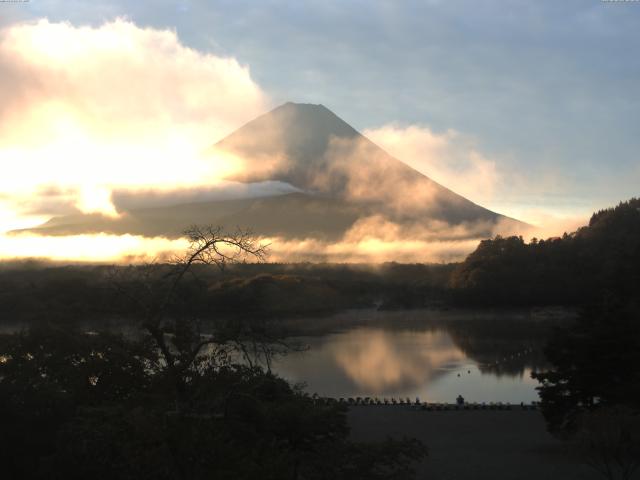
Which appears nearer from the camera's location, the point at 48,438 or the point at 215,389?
the point at 215,389

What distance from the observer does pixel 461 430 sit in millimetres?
10180

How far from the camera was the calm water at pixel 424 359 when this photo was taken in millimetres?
15281

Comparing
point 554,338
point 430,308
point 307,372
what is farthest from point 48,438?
point 430,308

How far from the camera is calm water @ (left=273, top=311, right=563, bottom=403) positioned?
15.3m

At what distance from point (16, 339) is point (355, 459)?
150 inches

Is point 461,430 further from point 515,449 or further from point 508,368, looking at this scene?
point 508,368

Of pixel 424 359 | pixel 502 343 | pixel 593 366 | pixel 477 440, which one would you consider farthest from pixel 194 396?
pixel 502 343

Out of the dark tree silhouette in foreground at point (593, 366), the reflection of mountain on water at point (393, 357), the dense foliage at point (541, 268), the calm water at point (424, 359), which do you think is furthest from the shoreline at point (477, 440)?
the dense foliage at point (541, 268)

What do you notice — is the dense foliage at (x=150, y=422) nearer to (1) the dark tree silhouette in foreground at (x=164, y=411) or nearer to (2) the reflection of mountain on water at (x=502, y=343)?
(1) the dark tree silhouette in foreground at (x=164, y=411)

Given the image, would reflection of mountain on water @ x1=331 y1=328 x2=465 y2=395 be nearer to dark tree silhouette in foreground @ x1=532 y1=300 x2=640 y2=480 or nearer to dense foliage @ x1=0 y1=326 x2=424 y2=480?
dark tree silhouette in foreground @ x1=532 y1=300 x2=640 y2=480

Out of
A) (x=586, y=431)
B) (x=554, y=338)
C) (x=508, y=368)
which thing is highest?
(x=554, y=338)

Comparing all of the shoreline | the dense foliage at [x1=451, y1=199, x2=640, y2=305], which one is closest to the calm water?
the shoreline

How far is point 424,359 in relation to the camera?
2036 centimetres

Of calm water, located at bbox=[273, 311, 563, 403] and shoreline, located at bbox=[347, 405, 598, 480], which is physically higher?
shoreline, located at bbox=[347, 405, 598, 480]
